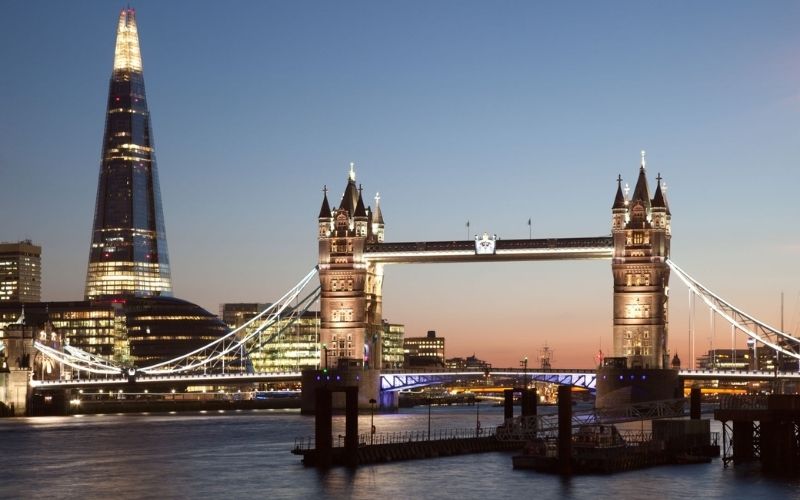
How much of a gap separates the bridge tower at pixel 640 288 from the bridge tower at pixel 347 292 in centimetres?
2670

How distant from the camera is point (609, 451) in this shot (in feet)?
288

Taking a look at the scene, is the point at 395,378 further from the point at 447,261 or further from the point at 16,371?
the point at 16,371

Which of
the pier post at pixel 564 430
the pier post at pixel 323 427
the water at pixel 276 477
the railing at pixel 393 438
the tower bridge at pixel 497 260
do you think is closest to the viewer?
the water at pixel 276 477

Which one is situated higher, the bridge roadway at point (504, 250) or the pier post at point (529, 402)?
the bridge roadway at point (504, 250)

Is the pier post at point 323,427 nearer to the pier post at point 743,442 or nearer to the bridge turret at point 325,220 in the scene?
the pier post at point 743,442

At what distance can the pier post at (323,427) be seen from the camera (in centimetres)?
8244

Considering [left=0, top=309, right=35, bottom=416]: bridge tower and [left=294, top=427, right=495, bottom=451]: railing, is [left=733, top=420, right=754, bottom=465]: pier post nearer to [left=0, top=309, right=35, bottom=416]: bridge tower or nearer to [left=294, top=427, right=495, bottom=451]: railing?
[left=294, top=427, right=495, bottom=451]: railing

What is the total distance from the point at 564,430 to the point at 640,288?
3044 inches

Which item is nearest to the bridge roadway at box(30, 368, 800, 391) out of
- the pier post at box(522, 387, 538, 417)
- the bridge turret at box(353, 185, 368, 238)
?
the bridge turret at box(353, 185, 368, 238)

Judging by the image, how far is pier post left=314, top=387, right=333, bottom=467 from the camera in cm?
8244

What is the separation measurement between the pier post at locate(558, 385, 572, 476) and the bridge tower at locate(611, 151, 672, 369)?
73310mm

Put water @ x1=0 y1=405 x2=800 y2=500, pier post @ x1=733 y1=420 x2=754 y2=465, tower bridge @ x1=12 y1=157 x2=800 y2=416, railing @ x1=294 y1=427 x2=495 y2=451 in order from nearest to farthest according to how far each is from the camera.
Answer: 1. water @ x1=0 y1=405 x2=800 y2=500
2. pier post @ x1=733 y1=420 x2=754 y2=465
3. railing @ x1=294 y1=427 x2=495 y2=451
4. tower bridge @ x1=12 y1=157 x2=800 y2=416

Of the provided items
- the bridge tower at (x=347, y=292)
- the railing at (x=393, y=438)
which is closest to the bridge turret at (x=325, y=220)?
the bridge tower at (x=347, y=292)

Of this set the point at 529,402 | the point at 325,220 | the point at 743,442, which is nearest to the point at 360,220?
the point at 325,220
